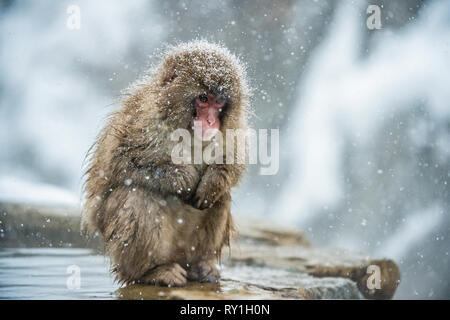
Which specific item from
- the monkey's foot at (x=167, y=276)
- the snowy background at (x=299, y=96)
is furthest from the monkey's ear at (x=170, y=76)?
the monkey's foot at (x=167, y=276)

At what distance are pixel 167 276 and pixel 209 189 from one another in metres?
0.44

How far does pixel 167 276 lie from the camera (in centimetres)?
197

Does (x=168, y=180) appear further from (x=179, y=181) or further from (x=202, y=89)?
(x=202, y=89)

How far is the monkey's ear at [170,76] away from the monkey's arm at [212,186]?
1.51 ft

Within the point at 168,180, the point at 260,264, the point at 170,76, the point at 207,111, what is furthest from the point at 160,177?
the point at 260,264

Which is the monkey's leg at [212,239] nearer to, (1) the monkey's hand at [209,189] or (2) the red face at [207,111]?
(1) the monkey's hand at [209,189]

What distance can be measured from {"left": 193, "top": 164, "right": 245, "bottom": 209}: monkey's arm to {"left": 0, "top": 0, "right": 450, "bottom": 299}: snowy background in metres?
0.27

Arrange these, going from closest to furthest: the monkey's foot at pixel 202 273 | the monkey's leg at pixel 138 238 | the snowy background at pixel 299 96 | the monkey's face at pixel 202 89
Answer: the monkey's leg at pixel 138 238, the monkey's face at pixel 202 89, the monkey's foot at pixel 202 273, the snowy background at pixel 299 96

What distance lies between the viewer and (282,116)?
3.12 m

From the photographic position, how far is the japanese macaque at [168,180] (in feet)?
A: 6.44

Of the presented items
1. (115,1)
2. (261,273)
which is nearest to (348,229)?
(261,273)

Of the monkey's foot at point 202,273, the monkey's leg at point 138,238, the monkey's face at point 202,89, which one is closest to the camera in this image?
the monkey's leg at point 138,238

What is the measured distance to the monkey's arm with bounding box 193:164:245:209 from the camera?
2.07m

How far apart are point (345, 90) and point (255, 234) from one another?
4.82 feet
